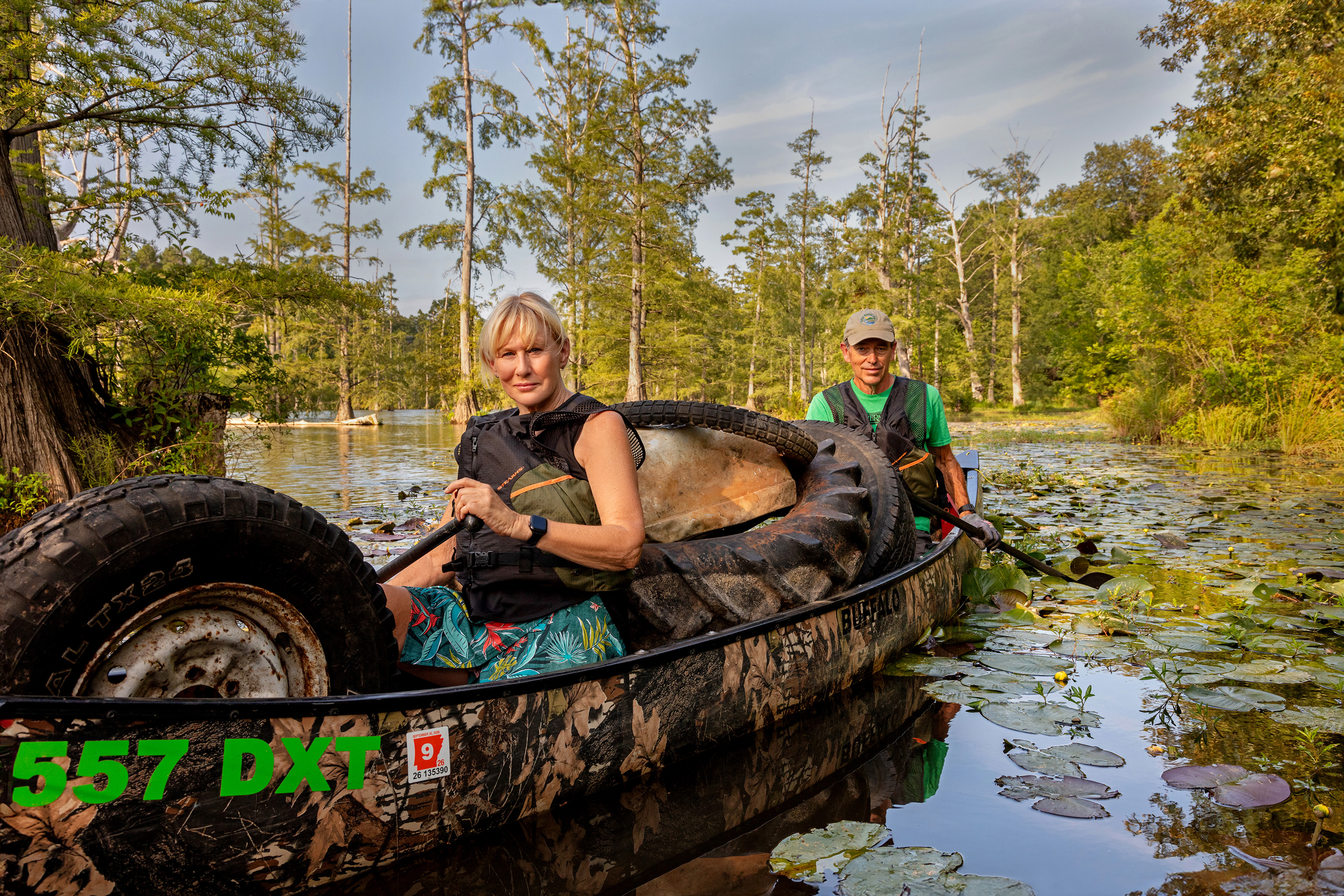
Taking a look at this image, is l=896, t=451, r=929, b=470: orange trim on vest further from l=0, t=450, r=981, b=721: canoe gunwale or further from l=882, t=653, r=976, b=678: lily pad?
l=0, t=450, r=981, b=721: canoe gunwale

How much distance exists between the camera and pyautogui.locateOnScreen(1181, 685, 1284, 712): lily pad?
311 centimetres

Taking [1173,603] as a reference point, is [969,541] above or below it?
above

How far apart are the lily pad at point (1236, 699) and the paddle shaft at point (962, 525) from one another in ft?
5.46

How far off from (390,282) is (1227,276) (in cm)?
6357

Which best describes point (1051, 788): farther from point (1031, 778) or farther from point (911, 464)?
point (911, 464)

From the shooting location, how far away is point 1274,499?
866cm

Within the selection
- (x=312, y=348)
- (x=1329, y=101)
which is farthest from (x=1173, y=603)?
(x=312, y=348)

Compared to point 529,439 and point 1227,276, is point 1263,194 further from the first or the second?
point 529,439

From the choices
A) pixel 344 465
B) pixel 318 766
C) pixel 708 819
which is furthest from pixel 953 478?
pixel 344 465

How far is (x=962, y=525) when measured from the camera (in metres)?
4.84

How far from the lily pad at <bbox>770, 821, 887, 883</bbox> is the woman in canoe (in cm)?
79

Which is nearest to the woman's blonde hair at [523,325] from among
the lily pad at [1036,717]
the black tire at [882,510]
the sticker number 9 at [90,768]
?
the sticker number 9 at [90,768]

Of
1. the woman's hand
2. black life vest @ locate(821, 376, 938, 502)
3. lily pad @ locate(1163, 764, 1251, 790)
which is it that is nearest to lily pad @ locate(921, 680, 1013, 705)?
lily pad @ locate(1163, 764, 1251, 790)

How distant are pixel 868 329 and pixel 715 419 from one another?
1819mm
